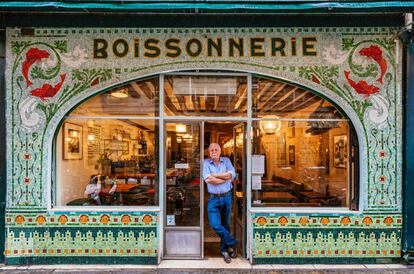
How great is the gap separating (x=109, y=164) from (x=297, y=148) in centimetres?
325

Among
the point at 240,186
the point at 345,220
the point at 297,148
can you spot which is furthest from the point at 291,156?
the point at 345,220

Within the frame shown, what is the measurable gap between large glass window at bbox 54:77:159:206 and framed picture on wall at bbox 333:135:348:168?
3.04 metres

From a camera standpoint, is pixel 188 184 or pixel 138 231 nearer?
pixel 138 231

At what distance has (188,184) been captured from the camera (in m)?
6.49

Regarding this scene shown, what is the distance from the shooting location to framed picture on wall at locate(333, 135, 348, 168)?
640 cm

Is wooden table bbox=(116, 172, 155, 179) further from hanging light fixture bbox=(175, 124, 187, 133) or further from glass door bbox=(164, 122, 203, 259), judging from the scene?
hanging light fixture bbox=(175, 124, 187, 133)

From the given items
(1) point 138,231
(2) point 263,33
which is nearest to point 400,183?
(2) point 263,33

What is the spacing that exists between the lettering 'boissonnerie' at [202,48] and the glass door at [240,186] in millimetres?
1260

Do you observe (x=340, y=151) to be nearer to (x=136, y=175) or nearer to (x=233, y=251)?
(x=233, y=251)

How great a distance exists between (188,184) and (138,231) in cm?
113

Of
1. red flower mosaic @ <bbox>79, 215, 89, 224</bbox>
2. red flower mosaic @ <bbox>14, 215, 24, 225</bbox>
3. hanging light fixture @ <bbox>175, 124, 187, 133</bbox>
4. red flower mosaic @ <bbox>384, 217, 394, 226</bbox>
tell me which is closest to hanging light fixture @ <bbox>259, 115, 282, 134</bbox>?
hanging light fixture @ <bbox>175, 124, 187, 133</bbox>

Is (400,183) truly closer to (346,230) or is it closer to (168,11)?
(346,230)

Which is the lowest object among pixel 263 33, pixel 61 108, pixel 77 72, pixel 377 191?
pixel 377 191

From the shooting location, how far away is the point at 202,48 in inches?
242
